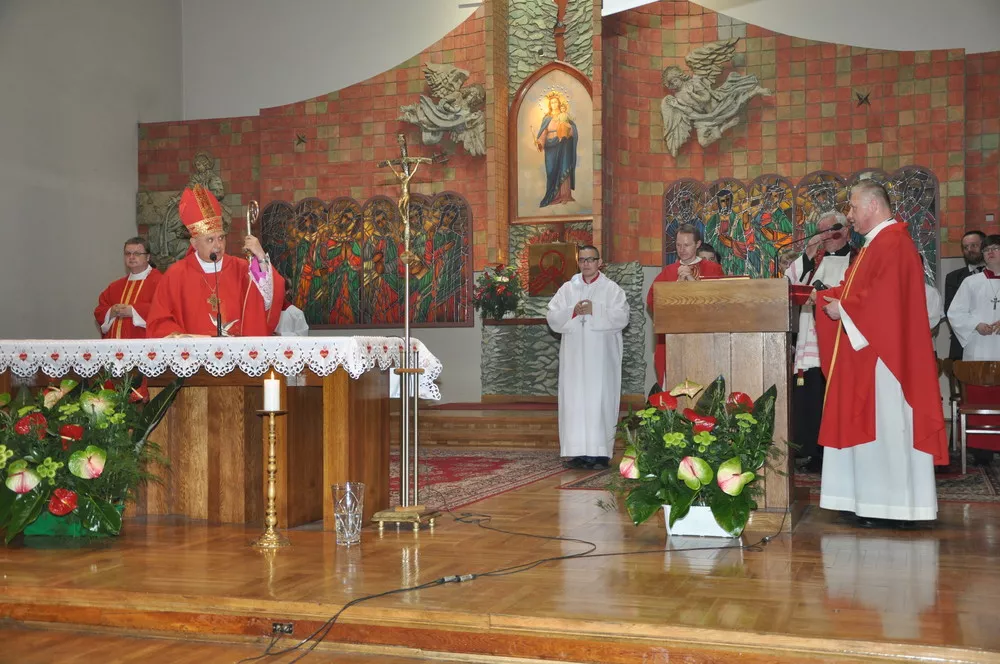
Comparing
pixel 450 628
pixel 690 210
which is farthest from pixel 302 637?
pixel 690 210

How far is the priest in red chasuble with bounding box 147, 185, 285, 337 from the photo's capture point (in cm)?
592

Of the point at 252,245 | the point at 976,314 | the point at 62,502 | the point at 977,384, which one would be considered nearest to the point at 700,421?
the point at 252,245

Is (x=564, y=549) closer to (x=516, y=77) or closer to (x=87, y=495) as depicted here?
(x=87, y=495)

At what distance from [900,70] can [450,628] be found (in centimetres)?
1018

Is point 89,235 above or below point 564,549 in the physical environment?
above

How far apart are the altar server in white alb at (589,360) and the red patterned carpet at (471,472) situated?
0.32 meters

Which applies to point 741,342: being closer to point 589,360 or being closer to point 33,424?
point 33,424

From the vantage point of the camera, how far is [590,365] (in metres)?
8.80

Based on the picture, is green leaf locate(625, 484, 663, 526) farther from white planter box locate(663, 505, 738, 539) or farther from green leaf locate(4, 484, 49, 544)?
green leaf locate(4, 484, 49, 544)

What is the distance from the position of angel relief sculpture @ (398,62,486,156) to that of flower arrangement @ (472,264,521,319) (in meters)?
1.59

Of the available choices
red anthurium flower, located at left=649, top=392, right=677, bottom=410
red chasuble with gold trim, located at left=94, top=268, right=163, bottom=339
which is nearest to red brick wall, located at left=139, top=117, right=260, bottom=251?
red chasuble with gold trim, located at left=94, top=268, right=163, bottom=339

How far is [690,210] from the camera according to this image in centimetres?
1217

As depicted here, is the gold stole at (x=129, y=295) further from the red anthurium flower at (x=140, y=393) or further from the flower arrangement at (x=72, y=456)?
the flower arrangement at (x=72, y=456)

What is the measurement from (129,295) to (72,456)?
3.58 metres
